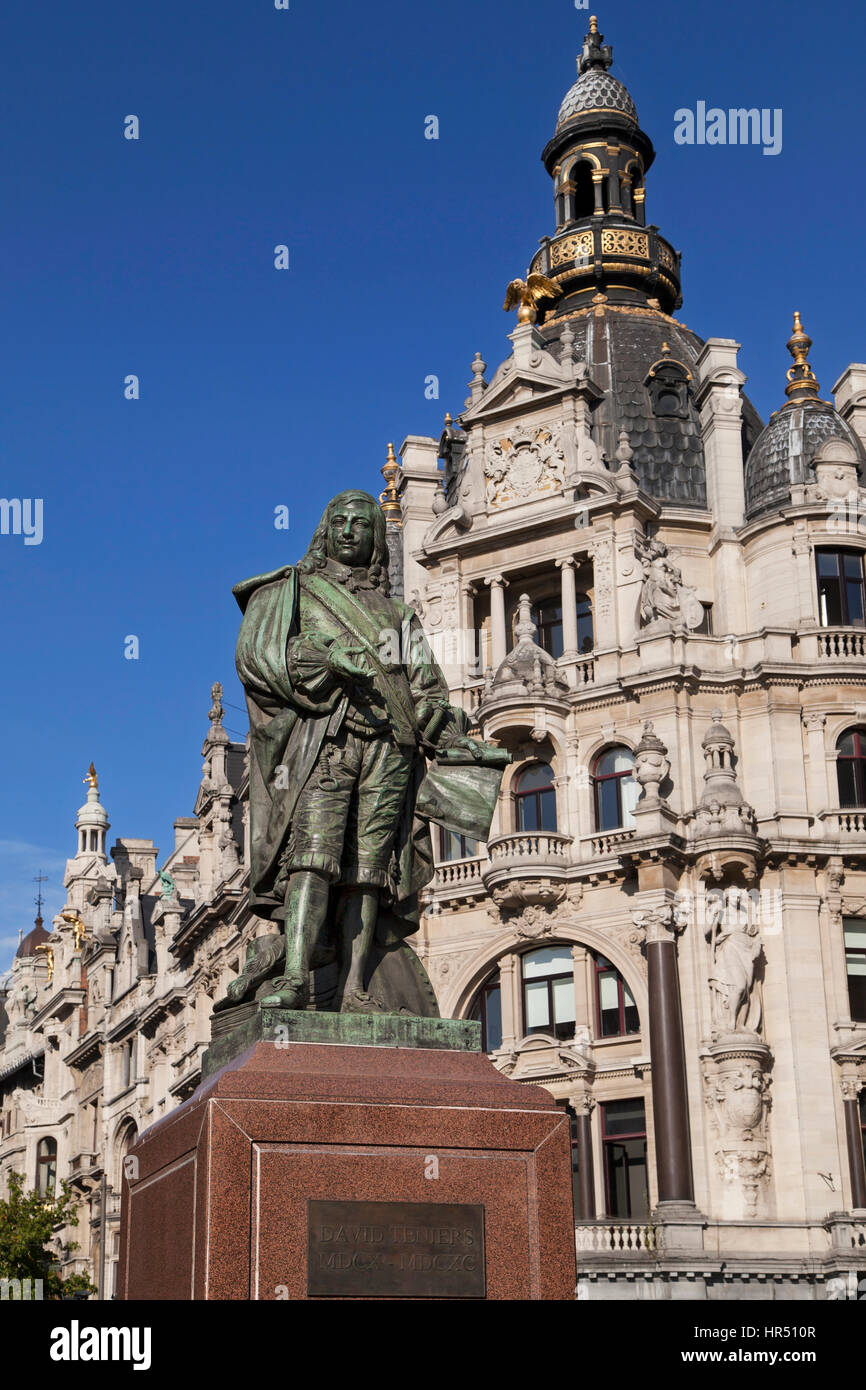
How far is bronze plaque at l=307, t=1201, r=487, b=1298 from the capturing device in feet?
26.4

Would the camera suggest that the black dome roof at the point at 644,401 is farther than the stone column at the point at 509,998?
Yes

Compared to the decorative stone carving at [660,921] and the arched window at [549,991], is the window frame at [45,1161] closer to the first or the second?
the arched window at [549,991]

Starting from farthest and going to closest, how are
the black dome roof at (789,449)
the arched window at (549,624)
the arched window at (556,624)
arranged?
the arched window at (549,624)
the arched window at (556,624)
the black dome roof at (789,449)

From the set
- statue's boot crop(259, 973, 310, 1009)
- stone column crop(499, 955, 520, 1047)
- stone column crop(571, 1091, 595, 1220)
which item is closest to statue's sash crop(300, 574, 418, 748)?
statue's boot crop(259, 973, 310, 1009)

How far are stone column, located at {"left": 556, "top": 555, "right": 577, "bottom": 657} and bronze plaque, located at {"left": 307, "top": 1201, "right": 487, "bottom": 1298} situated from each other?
32.1m

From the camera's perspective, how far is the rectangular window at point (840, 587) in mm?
38969

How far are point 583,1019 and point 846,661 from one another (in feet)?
30.9

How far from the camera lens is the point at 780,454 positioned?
40625mm

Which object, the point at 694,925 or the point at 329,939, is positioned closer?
the point at 329,939

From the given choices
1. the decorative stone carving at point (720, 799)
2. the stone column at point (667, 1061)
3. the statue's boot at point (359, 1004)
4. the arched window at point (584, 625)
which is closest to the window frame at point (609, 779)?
the decorative stone carving at point (720, 799)

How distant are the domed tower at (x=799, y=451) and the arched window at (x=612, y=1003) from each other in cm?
1122

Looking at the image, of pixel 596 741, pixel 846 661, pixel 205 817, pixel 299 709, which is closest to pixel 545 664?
pixel 596 741
